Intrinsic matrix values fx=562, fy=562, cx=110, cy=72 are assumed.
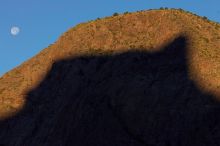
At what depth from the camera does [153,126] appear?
85.1 metres

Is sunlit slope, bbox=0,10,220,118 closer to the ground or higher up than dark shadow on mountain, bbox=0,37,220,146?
higher up

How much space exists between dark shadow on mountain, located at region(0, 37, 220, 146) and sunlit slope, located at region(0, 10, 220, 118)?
1932mm

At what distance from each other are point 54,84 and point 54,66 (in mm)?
5082

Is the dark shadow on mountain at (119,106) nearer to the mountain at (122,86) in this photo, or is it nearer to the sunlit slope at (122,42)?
the mountain at (122,86)

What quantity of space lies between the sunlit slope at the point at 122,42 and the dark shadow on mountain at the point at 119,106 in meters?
1.93

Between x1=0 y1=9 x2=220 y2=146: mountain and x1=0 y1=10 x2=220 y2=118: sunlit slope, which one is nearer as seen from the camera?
x1=0 y1=9 x2=220 y2=146: mountain

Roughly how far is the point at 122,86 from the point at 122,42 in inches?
609

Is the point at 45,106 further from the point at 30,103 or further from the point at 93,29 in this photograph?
the point at 93,29

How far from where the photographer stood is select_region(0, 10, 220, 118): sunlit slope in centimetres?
9719

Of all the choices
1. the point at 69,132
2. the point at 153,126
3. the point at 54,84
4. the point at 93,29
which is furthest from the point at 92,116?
the point at 93,29


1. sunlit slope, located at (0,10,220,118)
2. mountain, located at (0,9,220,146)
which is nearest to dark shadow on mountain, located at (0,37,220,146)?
mountain, located at (0,9,220,146)

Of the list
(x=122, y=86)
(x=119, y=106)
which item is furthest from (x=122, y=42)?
(x=119, y=106)

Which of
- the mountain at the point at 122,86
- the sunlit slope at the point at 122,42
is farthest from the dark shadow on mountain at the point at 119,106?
the sunlit slope at the point at 122,42

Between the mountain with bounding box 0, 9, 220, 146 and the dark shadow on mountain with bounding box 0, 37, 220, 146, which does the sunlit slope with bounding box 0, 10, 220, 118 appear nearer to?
the mountain with bounding box 0, 9, 220, 146
